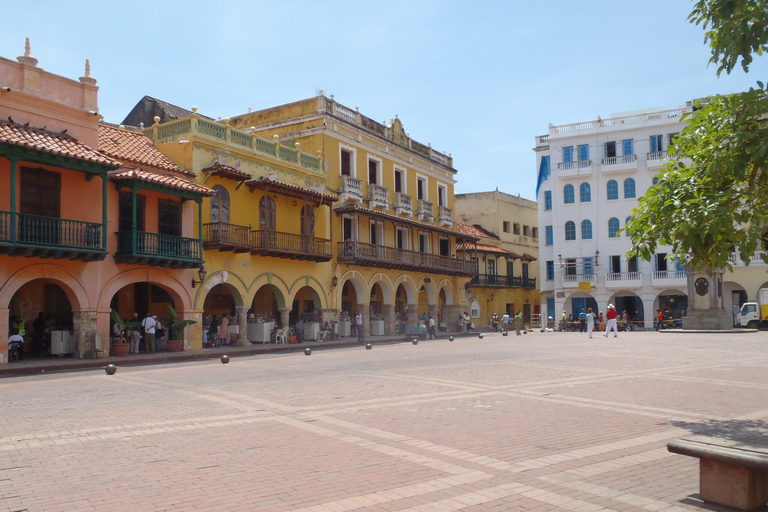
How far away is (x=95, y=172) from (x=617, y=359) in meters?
16.9

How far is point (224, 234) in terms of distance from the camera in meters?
25.8

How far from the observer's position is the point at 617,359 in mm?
18391

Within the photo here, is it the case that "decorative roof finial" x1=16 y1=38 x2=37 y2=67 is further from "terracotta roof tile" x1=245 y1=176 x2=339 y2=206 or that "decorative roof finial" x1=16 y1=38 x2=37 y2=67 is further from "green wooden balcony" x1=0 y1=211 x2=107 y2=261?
"terracotta roof tile" x1=245 y1=176 x2=339 y2=206

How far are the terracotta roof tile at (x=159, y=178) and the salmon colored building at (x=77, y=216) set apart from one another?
1.3 inches

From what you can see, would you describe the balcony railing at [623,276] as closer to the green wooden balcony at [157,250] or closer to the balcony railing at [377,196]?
the balcony railing at [377,196]

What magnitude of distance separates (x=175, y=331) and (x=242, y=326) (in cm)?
397

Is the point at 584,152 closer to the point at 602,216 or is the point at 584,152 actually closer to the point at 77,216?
the point at 602,216

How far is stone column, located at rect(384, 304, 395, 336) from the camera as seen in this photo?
38.4 meters

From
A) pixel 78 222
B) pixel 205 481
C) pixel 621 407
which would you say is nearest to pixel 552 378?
pixel 621 407

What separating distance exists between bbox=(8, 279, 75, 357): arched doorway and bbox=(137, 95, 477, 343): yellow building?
482 centimetres

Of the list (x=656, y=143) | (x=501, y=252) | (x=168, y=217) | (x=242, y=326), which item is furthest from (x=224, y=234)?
(x=656, y=143)

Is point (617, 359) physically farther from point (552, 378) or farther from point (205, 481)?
point (205, 481)

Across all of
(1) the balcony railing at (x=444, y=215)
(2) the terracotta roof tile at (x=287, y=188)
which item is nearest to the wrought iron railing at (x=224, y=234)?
(2) the terracotta roof tile at (x=287, y=188)

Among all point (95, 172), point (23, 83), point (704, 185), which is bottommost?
point (704, 185)
